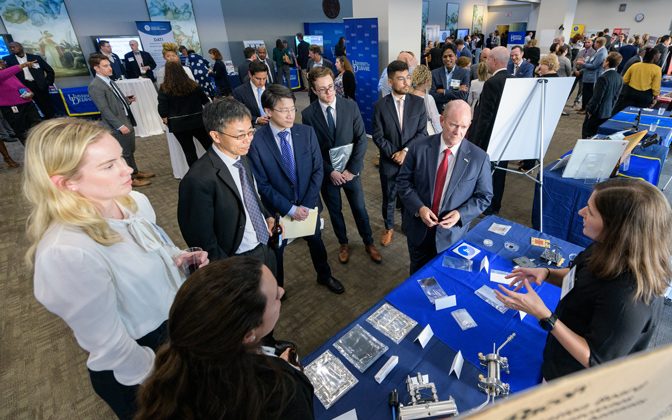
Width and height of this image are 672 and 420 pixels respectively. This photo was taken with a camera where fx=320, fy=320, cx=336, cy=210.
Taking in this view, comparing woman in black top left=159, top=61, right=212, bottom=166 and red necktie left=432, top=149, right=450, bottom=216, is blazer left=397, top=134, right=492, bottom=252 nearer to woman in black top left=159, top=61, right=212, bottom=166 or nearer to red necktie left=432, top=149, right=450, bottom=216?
red necktie left=432, top=149, right=450, bottom=216

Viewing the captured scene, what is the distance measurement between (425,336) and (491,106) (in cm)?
268

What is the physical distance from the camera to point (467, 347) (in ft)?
4.65

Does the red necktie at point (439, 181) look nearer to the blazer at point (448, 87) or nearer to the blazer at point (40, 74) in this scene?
the blazer at point (448, 87)

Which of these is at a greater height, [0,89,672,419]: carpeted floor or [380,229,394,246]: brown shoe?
[380,229,394,246]: brown shoe

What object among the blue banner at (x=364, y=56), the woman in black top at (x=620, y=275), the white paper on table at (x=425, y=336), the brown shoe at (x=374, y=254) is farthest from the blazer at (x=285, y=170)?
the blue banner at (x=364, y=56)

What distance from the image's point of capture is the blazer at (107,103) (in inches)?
156

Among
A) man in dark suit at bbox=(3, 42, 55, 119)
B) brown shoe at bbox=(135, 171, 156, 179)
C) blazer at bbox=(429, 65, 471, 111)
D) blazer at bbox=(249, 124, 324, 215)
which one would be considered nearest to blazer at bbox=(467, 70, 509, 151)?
blazer at bbox=(429, 65, 471, 111)

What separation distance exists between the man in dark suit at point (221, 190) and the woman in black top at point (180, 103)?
2581 millimetres

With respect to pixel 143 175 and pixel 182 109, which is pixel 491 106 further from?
pixel 143 175

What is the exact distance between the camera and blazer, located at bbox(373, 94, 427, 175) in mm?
3021

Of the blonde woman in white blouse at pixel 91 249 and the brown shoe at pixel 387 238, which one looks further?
the brown shoe at pixel 387 238

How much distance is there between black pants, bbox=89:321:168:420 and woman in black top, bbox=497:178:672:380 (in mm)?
1494

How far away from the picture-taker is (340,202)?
115 inches

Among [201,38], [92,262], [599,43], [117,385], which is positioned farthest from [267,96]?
[201,38]
